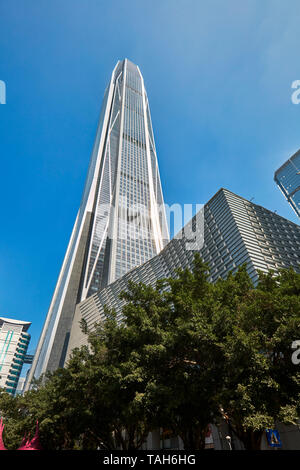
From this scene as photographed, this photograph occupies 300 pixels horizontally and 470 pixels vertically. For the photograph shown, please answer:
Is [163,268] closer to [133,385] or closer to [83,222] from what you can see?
[133,385]

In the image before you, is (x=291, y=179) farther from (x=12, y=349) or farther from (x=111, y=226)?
(x=12, y=349)

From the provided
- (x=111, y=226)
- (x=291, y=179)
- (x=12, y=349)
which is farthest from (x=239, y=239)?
(x=12, y=349)

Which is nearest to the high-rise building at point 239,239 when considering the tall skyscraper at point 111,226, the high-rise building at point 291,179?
the tall skyscraper at point 111,226

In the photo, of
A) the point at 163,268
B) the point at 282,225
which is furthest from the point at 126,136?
the point at 282,225

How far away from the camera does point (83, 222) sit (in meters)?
121

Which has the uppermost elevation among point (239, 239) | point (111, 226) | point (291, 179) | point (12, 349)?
point (291, 179)

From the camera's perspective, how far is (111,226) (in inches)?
4353

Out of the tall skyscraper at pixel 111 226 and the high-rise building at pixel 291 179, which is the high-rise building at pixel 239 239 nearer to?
the tall skyscraper at pixel 111 226

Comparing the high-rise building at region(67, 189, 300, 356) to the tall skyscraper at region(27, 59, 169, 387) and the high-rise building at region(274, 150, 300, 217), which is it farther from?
the high-rise building at region(274, 150, 300, 217)

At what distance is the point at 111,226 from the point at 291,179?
2989 inches

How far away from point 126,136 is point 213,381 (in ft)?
501

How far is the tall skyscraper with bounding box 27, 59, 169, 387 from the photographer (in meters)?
97.0

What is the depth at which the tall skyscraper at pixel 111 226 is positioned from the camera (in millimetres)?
97000

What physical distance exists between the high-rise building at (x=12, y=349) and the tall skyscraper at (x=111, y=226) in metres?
32.3
